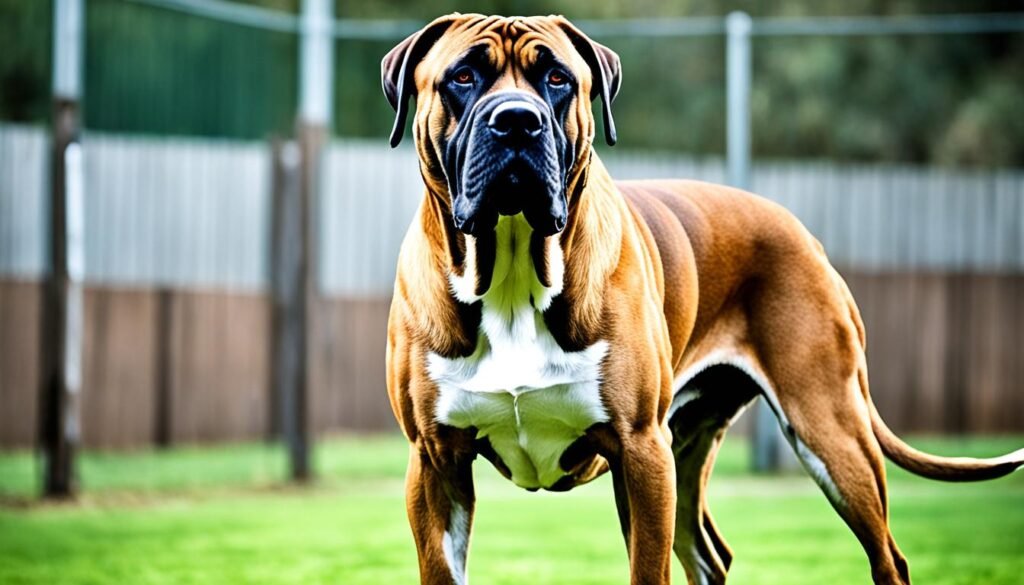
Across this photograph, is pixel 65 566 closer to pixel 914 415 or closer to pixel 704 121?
pixel 914 415

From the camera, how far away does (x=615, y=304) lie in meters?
4.28

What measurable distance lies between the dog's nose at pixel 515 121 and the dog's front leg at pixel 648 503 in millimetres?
978

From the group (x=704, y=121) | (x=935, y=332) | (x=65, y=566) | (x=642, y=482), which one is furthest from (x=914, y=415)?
(x=642, y=482)

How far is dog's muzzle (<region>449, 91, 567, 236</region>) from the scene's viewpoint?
3.87 m

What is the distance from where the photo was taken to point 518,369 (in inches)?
164

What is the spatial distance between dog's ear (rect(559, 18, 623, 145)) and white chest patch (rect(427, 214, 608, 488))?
1.55 feet

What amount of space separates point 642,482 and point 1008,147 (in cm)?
1546

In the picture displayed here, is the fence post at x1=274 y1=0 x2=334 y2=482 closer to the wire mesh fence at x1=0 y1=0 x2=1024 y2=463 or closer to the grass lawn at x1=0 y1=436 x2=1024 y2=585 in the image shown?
the wire mesh fence at x1=0 y1=0 x2=1024 y2=463

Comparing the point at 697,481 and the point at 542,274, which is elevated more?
the point at 542,274

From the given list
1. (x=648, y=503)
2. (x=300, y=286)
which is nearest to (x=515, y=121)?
(x=648, y=503)

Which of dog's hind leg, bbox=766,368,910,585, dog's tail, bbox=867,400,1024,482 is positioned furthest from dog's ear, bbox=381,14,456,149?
dog's tail, bbox=867,400,1024,482

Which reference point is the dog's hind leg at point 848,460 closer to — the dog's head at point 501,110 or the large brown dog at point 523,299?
the large brown dog at point 523,299

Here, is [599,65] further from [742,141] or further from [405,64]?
[742,141]

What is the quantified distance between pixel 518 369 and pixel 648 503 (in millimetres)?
565
